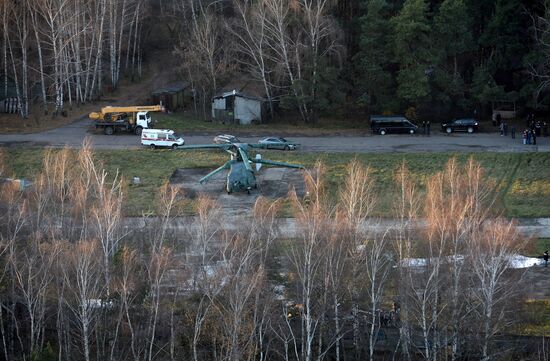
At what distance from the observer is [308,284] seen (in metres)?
30.0

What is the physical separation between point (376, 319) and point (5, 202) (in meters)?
14.3

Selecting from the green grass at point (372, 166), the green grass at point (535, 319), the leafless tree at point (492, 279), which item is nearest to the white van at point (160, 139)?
the green grass at point (372, 166)

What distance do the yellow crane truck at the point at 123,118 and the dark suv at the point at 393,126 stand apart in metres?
13.4

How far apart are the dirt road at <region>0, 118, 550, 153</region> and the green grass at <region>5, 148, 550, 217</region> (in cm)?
Result: 130

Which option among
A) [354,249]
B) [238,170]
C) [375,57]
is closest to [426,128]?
[375,57]

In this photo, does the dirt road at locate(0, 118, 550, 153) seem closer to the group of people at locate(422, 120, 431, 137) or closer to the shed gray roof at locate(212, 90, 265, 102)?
the group of people at locate(422, 120, 431, 137)

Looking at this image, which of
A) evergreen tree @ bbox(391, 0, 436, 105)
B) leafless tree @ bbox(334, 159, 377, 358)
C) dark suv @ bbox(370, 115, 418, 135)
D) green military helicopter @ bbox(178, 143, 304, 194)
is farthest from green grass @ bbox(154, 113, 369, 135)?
leafless tree @ bbox(334, 159, 377, 358)

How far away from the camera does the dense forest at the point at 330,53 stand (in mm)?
56375

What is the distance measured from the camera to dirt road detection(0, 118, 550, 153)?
52.5 meters

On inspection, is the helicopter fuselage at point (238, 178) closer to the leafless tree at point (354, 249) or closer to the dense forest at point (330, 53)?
the dense forest at point (330, 53)

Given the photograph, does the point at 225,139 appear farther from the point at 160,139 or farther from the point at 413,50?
the point at 413,50

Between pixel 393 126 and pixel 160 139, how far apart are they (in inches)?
556

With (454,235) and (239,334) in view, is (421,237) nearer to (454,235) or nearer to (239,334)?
(454,235)

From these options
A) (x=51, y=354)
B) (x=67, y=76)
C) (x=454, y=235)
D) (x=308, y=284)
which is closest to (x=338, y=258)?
(x=308, y=284)
